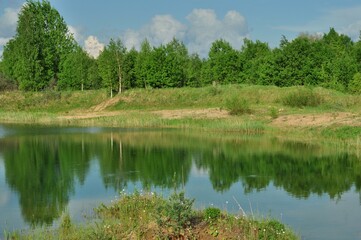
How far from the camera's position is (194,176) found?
25297mm

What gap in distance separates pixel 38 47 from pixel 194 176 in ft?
211

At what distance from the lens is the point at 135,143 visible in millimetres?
38531

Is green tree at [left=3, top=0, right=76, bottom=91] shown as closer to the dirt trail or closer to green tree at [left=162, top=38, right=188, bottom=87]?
green tree at [left=162, top=38, right=188, bottom=87]

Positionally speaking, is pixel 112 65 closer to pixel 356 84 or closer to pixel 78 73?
pixel 78 73

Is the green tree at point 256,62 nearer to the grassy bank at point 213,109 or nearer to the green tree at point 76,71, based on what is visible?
the grassy bank at point 213,109

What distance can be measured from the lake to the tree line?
28.7 metres

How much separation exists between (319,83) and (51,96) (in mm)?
40120

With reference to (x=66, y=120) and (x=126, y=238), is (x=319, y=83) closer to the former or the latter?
(x=66, y=120)

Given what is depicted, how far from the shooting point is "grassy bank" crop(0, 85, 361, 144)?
136 feet

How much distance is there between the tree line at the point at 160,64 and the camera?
2608 inches

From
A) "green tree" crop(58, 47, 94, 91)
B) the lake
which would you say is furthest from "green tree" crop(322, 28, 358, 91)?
"green tree" crop(58, 47, 94, 91)

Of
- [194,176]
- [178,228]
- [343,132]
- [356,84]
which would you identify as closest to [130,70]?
[356,84]

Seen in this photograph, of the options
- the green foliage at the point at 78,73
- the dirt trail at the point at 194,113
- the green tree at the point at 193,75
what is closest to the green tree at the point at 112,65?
the green foliage at the point at 78,73

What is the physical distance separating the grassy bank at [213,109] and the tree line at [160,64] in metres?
3.95
